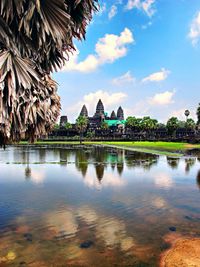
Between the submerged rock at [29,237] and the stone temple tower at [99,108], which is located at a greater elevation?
the stone temple tower at [99,108]

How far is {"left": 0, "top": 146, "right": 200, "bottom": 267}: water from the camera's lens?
9.37 meters

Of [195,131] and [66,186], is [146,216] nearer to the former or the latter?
[66,186]

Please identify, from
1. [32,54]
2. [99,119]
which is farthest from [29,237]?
[99,119]

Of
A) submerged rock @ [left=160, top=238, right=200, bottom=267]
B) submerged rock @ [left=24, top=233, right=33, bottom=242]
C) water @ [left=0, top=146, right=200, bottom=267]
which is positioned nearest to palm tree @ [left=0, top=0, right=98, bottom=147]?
water @ [left=0, top=146, right=200, bottom=267]

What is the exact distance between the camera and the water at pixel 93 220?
9.37 m

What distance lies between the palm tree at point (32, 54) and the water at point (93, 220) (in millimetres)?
4159

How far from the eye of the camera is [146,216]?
1344cm

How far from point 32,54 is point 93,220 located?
811cm

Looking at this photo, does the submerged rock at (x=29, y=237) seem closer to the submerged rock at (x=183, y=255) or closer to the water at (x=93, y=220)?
the water at (x=93, y=220)

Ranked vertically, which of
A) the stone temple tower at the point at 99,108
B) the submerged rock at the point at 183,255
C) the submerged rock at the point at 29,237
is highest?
the stone temple tower at the point at 99,108

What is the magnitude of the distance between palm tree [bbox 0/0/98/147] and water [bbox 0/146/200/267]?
4.16 metres

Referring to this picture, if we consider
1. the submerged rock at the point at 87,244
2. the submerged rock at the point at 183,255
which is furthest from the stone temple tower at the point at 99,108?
the submerged rock at the point at 183,255

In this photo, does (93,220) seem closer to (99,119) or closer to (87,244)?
(87,244)

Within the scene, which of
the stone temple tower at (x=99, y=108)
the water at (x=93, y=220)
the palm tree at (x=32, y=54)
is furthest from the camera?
the stone temple tower at (x=99, y=108)
